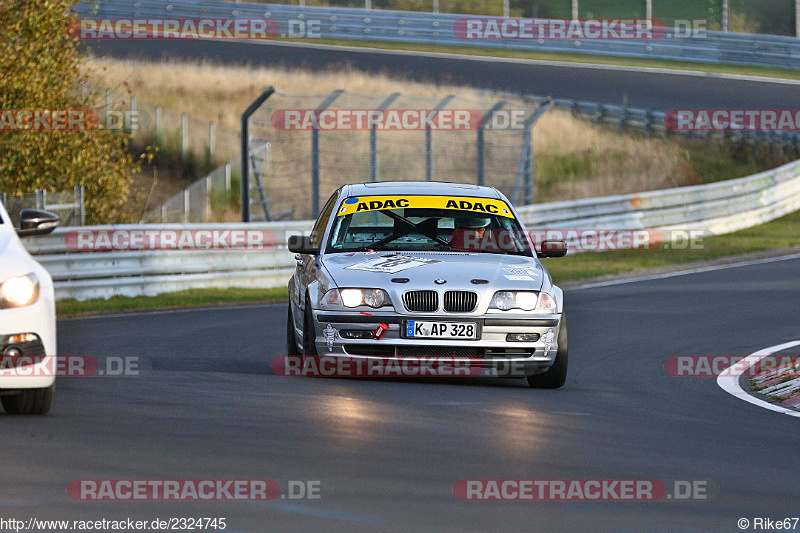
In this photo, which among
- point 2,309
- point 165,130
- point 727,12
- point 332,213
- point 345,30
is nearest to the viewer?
point 2,309

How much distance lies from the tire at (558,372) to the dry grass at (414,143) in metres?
18.0

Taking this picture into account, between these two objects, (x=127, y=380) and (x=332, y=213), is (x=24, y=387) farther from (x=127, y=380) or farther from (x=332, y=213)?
(x=332, y=213)

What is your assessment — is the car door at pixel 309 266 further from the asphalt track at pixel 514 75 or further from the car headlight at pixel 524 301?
the asphalt track at pixel 514 75

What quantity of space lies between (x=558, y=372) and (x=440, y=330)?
3.44 ft

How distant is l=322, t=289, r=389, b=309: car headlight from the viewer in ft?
33.3

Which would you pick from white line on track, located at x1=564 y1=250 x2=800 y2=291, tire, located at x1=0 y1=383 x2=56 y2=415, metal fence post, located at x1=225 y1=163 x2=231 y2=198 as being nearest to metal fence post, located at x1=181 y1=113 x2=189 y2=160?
metal fence post, located at x1=225 y1=163 x2=231 y2=198

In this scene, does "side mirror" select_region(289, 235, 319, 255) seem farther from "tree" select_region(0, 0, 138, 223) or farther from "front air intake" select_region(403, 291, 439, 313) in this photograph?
"tree" select_region(0, 0, 138, 223)

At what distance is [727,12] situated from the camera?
1694 inches

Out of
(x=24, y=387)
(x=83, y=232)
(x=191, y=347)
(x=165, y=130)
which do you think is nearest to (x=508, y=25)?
(x=165, y=130)

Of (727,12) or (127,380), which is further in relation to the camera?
(727,12)

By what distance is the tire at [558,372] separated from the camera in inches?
409

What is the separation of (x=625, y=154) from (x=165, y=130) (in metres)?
11.2

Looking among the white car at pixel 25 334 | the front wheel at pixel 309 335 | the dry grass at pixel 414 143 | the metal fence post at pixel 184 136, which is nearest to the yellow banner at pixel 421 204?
the front wheel at pixel 309 335

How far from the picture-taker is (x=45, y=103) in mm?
21703
